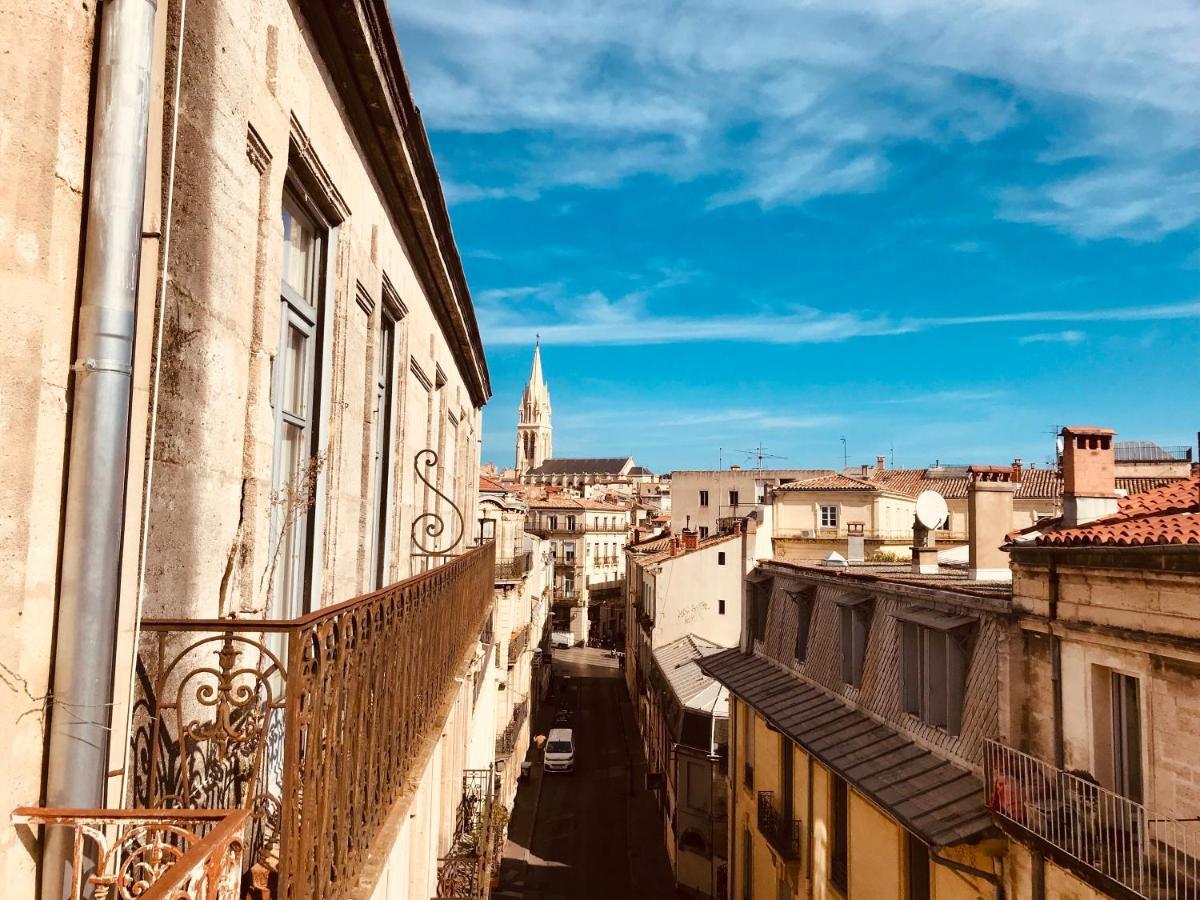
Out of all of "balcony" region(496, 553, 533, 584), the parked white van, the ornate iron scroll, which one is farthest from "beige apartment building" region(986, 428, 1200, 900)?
the parked white van

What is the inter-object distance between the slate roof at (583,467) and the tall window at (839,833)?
13412 centimetres

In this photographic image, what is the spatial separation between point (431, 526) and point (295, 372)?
328 centimetres

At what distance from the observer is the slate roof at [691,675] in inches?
1032

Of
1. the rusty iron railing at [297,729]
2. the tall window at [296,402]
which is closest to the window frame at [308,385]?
the tall window at [296,402]

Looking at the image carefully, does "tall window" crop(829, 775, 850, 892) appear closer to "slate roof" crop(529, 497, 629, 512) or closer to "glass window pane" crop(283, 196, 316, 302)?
"glass window pane" crop(283, 196, 316, 302)


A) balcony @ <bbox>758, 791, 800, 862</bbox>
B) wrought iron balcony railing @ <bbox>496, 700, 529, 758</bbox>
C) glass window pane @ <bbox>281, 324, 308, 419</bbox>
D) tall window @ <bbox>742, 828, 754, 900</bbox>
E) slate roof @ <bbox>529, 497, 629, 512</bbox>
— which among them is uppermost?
slate roof @ <bbox>529, 497, 629, 512</bbox>

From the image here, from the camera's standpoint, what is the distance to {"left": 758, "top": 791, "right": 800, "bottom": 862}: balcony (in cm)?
1638

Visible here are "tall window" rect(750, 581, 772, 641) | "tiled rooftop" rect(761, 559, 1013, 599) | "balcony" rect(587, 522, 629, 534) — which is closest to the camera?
"tiled rooftop" rect(761, 559, 1013, 599)

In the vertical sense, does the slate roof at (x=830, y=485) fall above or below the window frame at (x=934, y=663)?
above

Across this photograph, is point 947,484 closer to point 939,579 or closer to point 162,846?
point 939,579

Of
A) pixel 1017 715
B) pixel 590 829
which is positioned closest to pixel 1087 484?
pixel 1017 715

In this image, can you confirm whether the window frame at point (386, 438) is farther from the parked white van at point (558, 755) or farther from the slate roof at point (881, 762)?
the parked white van at point (558, 755)

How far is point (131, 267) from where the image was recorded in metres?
2.25

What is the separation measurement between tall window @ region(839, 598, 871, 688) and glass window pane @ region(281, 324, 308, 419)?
12296 millimetres
